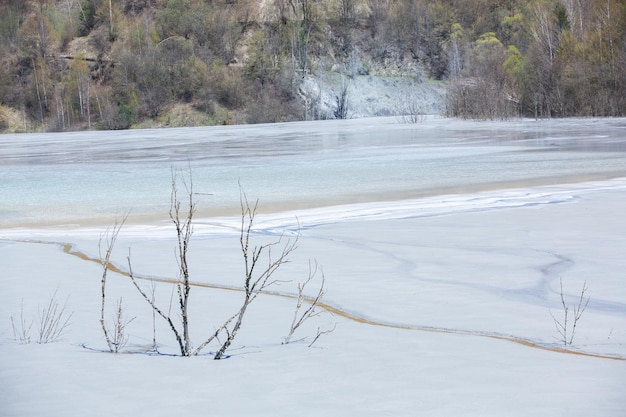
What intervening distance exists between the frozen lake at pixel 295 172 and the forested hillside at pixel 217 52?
1287 inches

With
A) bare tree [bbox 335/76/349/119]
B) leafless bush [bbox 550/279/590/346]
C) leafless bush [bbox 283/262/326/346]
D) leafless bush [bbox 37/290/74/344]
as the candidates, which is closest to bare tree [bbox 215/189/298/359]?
leafless bush [bbox 283/262/326/346]

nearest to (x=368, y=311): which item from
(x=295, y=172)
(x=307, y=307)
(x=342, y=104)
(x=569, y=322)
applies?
(x=307, y=307)

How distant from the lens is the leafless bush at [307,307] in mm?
4964

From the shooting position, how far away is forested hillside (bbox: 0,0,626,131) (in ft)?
214

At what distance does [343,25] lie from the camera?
7431 cm

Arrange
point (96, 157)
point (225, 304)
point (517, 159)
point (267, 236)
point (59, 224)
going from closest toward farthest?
1. point (225, 304)
2. point (267, 236)
3. point (59, 224)
4. point (517, 159)
5. point (96, 157)

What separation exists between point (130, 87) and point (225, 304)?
203 ft

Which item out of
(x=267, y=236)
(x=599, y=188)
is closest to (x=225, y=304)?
(x=267, y=236)

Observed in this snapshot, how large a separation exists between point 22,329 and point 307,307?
1.79 metres

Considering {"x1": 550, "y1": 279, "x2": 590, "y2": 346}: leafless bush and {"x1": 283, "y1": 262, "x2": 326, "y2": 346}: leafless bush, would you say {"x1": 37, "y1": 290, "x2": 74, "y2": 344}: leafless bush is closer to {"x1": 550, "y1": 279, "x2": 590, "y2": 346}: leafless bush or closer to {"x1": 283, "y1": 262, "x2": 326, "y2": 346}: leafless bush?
{"x1": 283, "y1": 262, "x2": 326, "y2": 346}: leafless bush

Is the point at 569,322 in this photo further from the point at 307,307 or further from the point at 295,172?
the point at 295,172

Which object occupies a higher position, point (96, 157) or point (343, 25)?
point (343, 25)

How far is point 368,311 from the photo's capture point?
5738 millimetres

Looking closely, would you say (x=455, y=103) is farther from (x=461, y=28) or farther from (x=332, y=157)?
(x=461, y=28)
